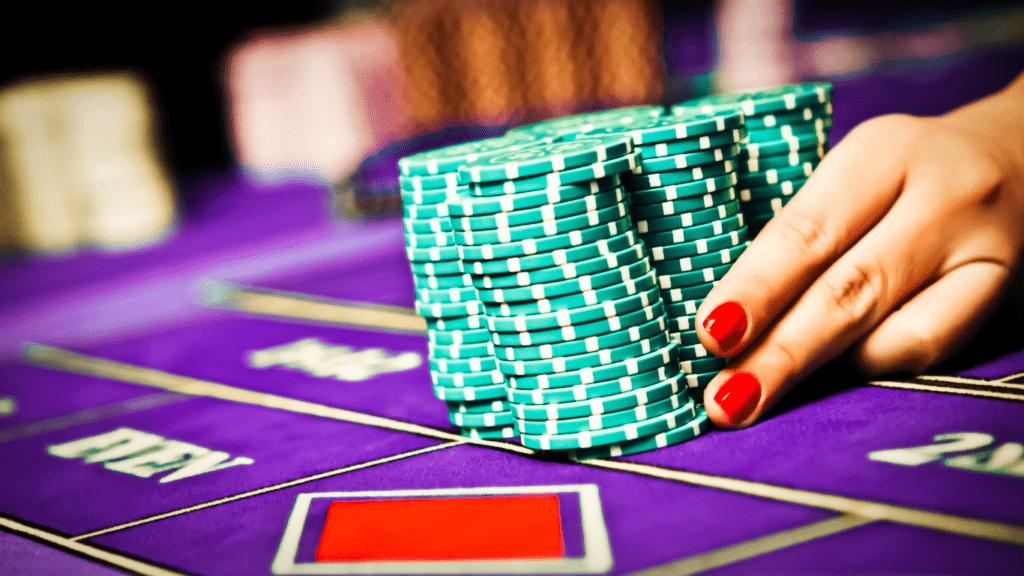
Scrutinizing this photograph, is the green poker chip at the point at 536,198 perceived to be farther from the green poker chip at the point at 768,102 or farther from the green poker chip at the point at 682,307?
the green poker chip at the point at 768,102

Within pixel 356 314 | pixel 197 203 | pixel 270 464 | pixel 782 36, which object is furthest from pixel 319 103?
pixel 270 464

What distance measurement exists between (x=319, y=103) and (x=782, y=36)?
5534 millimetres

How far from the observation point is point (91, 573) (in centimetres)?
160

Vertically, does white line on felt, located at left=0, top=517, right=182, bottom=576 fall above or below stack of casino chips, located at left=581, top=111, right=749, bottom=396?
below

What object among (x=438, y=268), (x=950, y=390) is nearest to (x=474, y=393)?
(x=438, y=268)

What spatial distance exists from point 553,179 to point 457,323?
1.43 feet

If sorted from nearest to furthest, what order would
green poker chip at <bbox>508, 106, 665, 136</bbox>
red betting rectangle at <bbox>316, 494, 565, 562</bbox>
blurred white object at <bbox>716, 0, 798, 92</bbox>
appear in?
red betting rectangle at <bbox>316, 494, 565, 562</bbox> → green poker chip at <bbox>508, 106, 665, 136</bbox> → blurred white object at <bbox>716, 0, 798, 92</bbox>

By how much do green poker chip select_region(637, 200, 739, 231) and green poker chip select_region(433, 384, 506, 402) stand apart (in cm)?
43

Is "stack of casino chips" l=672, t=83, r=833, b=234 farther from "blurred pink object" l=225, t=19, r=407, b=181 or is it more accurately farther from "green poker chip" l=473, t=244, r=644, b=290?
"blurred pink object" l=225, t=19, r=407, b=181

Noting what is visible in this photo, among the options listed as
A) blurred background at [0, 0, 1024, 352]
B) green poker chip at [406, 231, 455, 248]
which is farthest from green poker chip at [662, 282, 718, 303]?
blurred background at [0, 0, 1024, 352]

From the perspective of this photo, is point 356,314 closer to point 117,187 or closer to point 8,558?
point 8,558

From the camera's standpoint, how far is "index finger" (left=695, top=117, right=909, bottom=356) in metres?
1.71

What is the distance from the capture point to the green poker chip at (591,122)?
2.10m

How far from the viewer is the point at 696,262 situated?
1.85m
